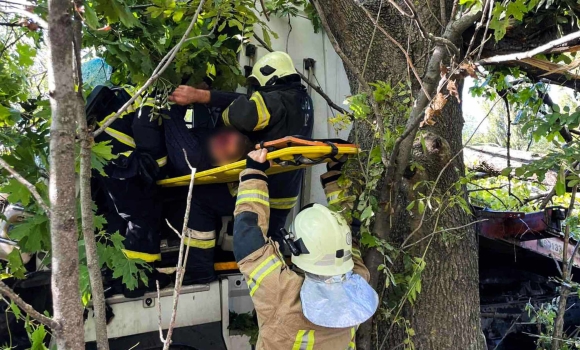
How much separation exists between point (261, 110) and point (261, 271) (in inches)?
43.2

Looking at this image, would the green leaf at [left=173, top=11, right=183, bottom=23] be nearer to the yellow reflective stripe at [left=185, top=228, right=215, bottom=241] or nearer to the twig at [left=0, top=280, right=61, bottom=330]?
the yellow reflective stripe at [left=185, top=228, right=215, bottom=241]

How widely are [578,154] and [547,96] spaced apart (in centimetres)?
177

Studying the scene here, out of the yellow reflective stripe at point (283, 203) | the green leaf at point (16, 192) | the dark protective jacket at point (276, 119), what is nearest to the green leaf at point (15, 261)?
the green leaf at point (16, 192)

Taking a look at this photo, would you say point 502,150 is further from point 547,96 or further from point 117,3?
point 117,3

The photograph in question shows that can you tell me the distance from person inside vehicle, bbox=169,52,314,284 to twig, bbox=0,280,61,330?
7.07ft

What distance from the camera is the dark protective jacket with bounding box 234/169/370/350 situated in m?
2.52

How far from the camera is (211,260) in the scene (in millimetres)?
3547

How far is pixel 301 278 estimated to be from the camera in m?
2.59

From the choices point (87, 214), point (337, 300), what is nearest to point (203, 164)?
point (337, 300)

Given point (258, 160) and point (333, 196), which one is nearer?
point (258, 160)

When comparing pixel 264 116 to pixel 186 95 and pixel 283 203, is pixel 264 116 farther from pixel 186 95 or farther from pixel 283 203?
pixel 283 203

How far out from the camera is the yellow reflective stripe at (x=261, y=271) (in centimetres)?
252

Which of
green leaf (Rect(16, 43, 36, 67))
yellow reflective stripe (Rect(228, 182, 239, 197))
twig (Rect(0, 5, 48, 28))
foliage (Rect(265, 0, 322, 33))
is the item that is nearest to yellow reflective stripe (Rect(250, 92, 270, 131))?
yellow reflective stripe (Rect(228, 182, 239, 197))

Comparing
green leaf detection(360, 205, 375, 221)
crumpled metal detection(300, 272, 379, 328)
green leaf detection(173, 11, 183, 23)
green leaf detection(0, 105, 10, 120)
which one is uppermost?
green leaf detection(173, 11, 183, 23)
